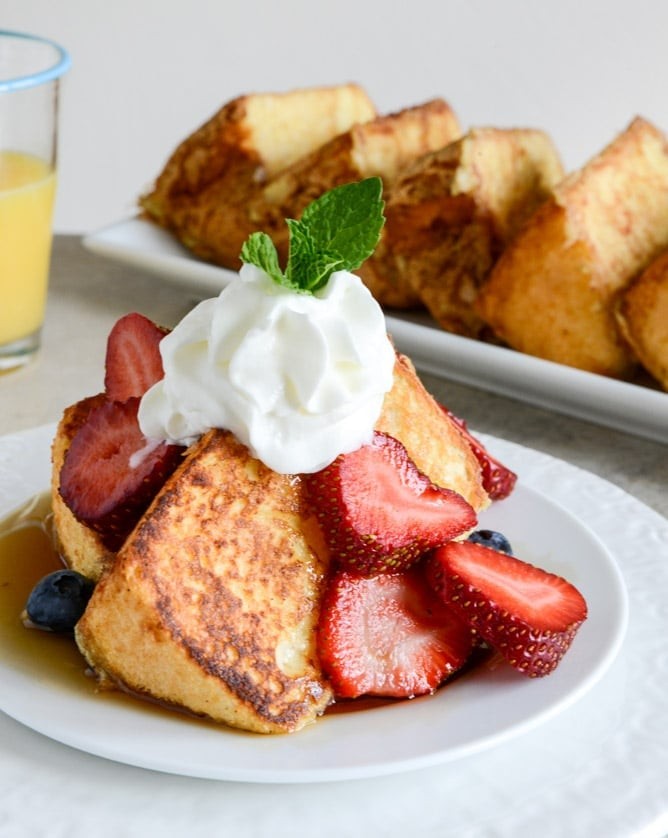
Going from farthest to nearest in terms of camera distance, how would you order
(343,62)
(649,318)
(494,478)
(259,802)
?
(343,62)
(649,318)
(494,478)
(259,802)

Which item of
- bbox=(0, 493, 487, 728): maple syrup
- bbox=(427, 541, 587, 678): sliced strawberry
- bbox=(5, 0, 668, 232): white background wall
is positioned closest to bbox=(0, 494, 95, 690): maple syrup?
bbox=(0, 493, 487, 728): maple syrup

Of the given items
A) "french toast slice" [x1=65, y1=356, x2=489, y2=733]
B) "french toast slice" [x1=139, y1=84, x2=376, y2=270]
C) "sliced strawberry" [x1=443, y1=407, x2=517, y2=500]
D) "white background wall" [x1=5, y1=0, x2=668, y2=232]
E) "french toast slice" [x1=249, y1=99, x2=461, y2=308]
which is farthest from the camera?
"white background wall" [x1=5, y1=0, x2=668, y2=232]

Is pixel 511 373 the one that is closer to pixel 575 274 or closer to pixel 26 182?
pixel 575 274

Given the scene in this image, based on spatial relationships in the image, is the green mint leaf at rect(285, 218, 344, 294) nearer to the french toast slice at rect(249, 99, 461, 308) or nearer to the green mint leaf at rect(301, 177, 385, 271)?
the green mint leaf at rect(301, 177, 385, 271)

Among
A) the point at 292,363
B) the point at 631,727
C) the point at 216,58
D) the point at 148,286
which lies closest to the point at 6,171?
the point at 148,286

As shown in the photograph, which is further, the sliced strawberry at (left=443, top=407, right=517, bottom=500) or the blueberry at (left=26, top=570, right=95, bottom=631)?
the sliced strawberry at (left=443, top=407, right=517, bottom=500)

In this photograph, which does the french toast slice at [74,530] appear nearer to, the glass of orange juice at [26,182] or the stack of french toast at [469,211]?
the glass of orange juice at [26,182]

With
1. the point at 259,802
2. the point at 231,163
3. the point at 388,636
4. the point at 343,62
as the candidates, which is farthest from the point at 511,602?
the point at 343,62
